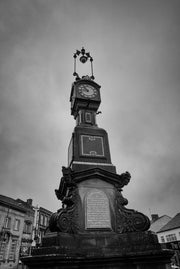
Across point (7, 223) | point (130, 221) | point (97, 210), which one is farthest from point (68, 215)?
point (7, 223)

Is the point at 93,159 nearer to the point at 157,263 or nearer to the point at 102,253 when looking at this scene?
the point at 102,253

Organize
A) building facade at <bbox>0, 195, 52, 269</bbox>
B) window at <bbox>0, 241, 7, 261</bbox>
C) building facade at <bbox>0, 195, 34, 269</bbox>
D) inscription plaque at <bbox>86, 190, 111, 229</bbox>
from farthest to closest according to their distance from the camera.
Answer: building facade at <bbox>0, 195, 52, 269</bbox>
building facade at <bbox>0, 195, 34, 269</bbox>
window at <bbox>0, 241, 7, 261</bbox>
inscription plaque at <bbox>86, 190, 111, 229</bbox>

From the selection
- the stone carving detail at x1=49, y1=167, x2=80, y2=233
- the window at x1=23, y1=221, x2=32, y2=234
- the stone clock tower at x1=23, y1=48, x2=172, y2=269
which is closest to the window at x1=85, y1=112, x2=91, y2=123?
the stone clock tower at x1=23, y1=48, x2=172, y2=269

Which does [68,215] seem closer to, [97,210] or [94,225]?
[94,225]

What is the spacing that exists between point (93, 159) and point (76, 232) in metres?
3.20

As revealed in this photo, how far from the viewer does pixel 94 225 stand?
256 inches

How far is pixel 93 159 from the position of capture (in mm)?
8516

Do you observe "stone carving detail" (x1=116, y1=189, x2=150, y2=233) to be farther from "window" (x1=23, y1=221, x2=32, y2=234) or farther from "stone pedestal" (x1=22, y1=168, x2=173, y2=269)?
"window" (x1=23, y1=221, x2=32, y2=234)

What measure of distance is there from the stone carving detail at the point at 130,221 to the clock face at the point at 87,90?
641 centimetres

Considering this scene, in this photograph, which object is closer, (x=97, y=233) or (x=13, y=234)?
(x=97, y=233)

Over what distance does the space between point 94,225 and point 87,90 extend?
7.59 metres

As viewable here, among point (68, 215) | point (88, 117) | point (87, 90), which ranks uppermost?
point (87, 90)

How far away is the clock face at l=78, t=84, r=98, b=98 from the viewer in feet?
36.3

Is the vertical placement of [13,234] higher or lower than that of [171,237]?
higher
